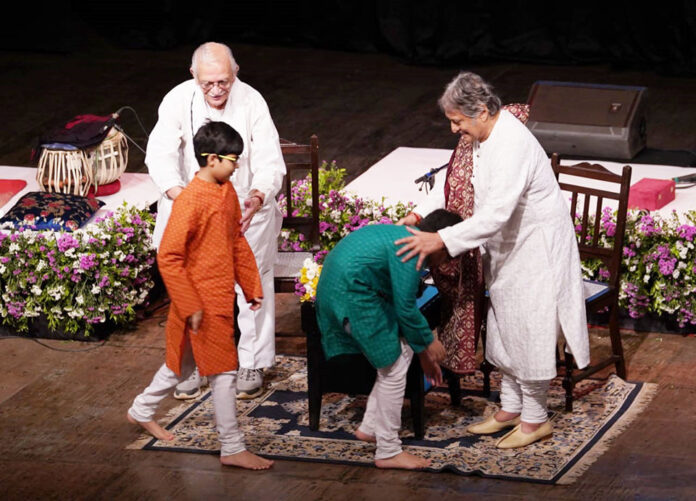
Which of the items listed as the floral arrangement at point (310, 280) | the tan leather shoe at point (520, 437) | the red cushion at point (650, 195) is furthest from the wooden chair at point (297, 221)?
the red cushion at point (650, 195)

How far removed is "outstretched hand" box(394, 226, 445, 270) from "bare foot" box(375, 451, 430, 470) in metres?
0.77

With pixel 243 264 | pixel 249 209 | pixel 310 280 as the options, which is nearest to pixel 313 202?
pixel 310 280

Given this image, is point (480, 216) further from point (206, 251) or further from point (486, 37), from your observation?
point (486, 37)

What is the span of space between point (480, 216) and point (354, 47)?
7.37 meters

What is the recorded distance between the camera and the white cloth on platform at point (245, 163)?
15.9 ft

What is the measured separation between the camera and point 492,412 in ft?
15.8

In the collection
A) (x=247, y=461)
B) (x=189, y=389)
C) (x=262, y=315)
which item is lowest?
(x=247, y=461)

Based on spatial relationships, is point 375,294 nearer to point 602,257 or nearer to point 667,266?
point 602,257

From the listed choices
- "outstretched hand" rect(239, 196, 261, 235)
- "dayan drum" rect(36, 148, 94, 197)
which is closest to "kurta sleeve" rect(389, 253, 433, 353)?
"outstretched hand" rect(239, 196, 261, 235)

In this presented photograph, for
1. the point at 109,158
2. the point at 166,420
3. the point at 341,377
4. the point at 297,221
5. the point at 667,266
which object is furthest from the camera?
the point at 109,158

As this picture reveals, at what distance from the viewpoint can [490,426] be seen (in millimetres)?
4629

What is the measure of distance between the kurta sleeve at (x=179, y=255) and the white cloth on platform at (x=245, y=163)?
704 mm

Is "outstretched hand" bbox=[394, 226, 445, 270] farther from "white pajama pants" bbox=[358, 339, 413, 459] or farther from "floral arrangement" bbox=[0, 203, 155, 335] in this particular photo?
"floral arrangement" bbox=[0, 203, 155, 335]

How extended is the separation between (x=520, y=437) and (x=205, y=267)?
1.35 metres
